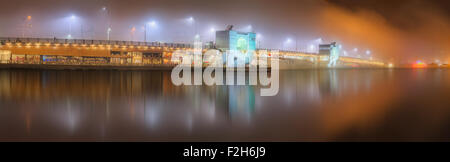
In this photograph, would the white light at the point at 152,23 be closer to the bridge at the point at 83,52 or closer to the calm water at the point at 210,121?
the bridge at the point at 83,52

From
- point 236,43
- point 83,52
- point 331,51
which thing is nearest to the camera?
point 83,52

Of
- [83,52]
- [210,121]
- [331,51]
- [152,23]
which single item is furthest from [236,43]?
[210,121]

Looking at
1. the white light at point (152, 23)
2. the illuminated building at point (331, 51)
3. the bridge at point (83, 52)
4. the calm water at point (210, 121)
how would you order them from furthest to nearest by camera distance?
the illuminated building at point (331, 51) < the white light at point (152, 23) < the bridge at point (83, 52) < the calm water at point (210, 121)

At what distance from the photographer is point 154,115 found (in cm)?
654

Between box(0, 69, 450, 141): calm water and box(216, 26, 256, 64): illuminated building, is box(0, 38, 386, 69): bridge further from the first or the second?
box(0, 69, 450, 141): calm water

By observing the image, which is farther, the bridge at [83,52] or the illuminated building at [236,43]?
the illuminated building at [236,43]

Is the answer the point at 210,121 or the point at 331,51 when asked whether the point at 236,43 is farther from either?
the point at 210,121

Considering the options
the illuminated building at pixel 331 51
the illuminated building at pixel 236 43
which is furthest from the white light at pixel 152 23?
the illuminated building at pixel 331 51

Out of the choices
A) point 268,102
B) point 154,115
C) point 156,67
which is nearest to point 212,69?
point 156,67

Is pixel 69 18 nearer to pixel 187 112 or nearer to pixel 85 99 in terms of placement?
pixel 85 99
